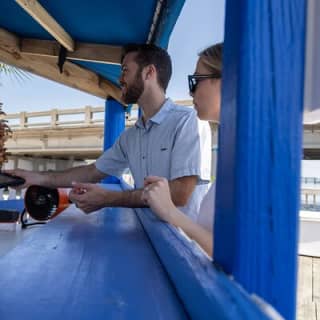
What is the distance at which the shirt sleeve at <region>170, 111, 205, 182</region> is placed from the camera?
1.42m

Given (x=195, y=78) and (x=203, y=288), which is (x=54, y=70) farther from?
(x=203, y=288)

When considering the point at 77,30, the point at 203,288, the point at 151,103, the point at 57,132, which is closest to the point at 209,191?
the point at 203,288

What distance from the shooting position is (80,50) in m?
2.96

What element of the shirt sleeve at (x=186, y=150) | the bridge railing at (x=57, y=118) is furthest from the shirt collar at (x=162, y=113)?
A: the bridge railing at (x=57, y=118)

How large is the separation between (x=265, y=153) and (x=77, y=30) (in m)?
2.63

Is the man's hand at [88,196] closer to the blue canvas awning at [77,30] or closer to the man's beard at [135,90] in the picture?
the man's beard at [135,90]

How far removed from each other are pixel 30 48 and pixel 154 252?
2643 millimetres

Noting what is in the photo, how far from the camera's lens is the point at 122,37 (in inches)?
108

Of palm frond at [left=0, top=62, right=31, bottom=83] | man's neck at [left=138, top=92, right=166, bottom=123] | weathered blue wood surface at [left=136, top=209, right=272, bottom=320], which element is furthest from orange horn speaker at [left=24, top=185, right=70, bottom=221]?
palm frond at [left=0, top=62, right=31, bottom=83]

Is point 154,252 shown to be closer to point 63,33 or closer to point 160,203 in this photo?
point 160,203

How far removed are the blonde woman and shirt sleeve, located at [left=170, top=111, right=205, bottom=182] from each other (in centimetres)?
22

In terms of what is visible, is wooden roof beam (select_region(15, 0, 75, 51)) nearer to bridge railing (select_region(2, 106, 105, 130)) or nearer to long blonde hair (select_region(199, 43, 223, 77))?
long blonde hair (select_region(199, 43, 223, 77))

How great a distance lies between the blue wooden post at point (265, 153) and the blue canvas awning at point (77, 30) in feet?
5.39

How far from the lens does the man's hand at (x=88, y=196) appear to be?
136 centimetres
